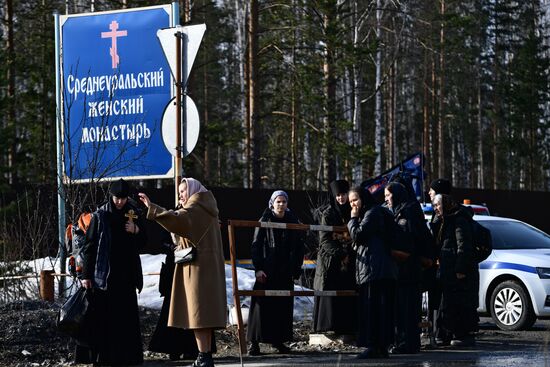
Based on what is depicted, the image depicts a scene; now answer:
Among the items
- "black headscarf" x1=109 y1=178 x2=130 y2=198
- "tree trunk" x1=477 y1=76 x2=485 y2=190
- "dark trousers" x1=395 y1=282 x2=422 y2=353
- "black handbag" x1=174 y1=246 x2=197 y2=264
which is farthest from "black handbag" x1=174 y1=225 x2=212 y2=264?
"tree trunk" x1=477 y1=76 x2=485 y2=190

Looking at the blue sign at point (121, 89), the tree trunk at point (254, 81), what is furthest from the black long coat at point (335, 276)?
the tree trunk at point (254, 81)

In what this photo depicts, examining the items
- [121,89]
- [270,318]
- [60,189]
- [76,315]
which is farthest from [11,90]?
[76,315]

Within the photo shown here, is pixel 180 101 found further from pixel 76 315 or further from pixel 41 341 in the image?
pixel 41 341

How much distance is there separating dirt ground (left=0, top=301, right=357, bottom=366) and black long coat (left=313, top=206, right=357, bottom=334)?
358mm

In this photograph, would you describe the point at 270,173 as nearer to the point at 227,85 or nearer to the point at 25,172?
the point at 227,85

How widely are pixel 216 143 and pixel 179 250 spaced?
75.6 ft

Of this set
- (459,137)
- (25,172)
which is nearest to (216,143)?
(25,172)

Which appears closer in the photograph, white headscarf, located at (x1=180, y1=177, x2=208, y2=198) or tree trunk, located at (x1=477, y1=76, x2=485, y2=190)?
white headscarf, located at (x1=180, y1=177, x2=208, y2=198)

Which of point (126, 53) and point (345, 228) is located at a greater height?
point (126, 53)

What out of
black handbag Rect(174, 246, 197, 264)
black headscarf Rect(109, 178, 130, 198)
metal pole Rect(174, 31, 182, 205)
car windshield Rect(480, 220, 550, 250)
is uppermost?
metal pole Rect(174, 31, 182, 205)

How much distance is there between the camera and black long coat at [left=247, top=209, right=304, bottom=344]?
41.7 feet

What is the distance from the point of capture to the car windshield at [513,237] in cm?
1619

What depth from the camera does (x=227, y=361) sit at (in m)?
12.0

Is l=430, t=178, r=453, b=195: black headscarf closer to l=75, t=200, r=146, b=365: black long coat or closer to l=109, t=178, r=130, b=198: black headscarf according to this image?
l=75, t=200, r=146, b=365: black long coat
